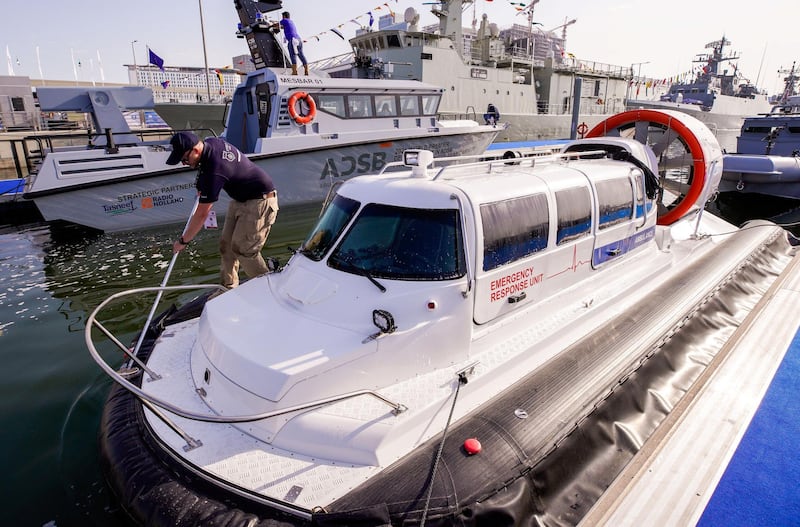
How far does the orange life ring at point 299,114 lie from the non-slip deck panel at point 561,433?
864 centimetres

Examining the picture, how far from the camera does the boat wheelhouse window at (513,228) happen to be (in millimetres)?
3314

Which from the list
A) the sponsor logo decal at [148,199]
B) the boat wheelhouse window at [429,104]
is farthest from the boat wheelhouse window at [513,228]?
the boat wheelhouse window at [429,104]

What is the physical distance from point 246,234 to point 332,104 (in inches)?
293

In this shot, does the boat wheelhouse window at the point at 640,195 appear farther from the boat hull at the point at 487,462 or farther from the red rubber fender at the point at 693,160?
the red rubber fender at the point at 693,160

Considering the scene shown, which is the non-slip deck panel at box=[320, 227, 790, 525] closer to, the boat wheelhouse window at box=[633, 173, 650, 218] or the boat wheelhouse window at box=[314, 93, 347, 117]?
the boat wheelhouse window at box=[633, 173, 650, 218]

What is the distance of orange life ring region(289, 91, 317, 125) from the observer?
10.5 m

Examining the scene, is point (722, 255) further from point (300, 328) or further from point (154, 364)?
point (154, 364)

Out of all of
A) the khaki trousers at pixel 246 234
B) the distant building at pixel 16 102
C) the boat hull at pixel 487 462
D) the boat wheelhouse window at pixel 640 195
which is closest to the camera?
the boat hull at pixel 487 462

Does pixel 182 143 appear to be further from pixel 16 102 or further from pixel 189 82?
pixel 189 82

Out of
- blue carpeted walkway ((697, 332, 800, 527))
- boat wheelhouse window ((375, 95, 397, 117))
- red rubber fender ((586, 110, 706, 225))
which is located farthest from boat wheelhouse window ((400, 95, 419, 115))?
blue carpeted walkway ((697, 332, 800, 527))

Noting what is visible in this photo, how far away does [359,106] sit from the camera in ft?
38.4

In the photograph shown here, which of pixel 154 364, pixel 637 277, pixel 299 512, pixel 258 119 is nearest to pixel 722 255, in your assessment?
pixel 637 277

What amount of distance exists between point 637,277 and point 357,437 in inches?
153

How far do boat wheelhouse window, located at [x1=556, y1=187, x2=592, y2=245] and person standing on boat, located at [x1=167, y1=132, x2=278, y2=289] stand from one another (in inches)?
118
